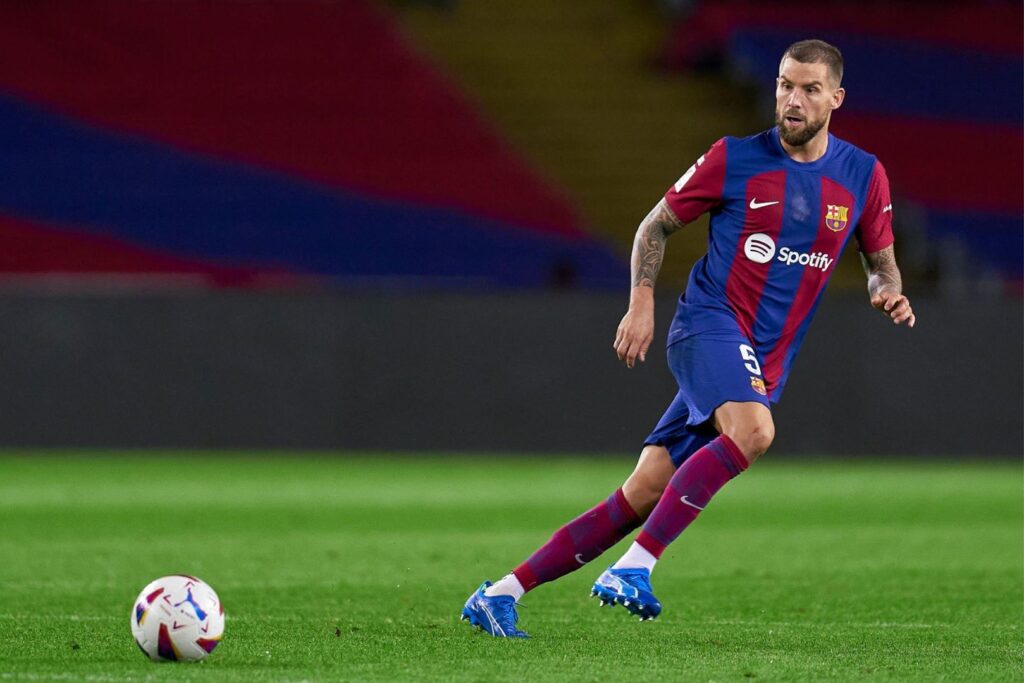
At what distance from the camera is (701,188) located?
241 inches

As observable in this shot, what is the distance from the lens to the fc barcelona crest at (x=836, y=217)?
6.10m

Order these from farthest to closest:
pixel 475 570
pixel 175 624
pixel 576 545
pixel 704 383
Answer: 1. pixel 475 570
2. pixel 576 545
3. pixel 704 383
4. pixel 175 624

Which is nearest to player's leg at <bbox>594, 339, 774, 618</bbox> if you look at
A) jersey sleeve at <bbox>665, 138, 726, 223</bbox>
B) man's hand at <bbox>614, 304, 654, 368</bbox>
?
man's hand at <bbox>614, 304, 654, 368</bbox>


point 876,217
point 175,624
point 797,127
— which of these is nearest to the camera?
point 175,624

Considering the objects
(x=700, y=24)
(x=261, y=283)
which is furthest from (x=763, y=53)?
(x=261, y=283)

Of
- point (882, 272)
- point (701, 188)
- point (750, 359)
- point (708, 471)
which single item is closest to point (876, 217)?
point (882, 272)

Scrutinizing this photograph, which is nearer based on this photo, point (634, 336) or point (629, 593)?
point (629, 593)

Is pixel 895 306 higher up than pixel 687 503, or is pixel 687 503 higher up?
pixel 895 306

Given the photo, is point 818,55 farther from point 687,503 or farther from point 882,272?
point 687,503

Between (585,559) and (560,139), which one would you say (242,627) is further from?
(560,139)

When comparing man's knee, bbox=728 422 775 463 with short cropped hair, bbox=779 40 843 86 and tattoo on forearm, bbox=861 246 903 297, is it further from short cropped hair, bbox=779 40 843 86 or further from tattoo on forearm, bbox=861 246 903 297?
short cropped hair, bbox=779 40 843 86

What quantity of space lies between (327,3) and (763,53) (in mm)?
5932

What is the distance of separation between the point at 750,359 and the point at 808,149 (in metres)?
0.78

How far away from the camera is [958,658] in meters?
5.71
